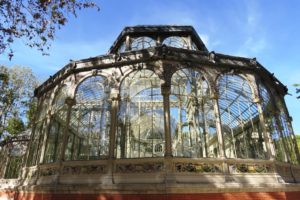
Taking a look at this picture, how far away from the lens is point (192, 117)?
534 inches

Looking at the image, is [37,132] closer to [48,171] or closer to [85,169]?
[48,171]

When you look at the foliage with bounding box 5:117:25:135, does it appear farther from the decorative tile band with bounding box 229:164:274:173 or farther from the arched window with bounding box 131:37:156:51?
the decorative tile band with bounding box 229:164:274:173

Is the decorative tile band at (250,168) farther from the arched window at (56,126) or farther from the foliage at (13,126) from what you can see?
the foliage at (13,126)

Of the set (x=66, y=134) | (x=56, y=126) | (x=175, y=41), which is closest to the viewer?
(x=66, y=134)

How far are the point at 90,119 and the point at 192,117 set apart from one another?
588 cm

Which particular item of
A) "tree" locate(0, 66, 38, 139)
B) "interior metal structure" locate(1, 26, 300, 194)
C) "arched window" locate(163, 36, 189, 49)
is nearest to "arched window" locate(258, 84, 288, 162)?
"interior metal structure" locate(1, 26, 300, 194)

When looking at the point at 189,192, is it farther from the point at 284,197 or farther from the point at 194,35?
the point at 194,35

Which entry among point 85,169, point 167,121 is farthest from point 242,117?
point 85,169

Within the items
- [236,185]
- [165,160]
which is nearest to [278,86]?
[236,185]

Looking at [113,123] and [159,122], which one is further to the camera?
[159,122]

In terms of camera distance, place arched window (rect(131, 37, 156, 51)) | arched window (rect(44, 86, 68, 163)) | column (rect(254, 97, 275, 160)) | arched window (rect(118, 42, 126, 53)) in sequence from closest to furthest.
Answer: column (rect(254, 97, 275, 160))
arched window (rect(44, 86, 68, 163))
arched window (rect(131, 37, 156, 51))
arched window (rect(118, 42, 126, 53))

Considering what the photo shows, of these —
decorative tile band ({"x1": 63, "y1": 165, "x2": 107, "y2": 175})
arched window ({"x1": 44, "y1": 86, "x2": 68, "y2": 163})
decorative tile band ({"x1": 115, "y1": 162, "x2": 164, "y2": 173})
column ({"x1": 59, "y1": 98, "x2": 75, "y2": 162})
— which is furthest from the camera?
arched window ({"x1": 44, "y1": 86, "x2": 68, "y2": 163})

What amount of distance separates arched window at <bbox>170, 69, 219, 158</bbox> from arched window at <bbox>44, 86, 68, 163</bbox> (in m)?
6.44

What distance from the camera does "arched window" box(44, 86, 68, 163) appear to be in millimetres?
12812
